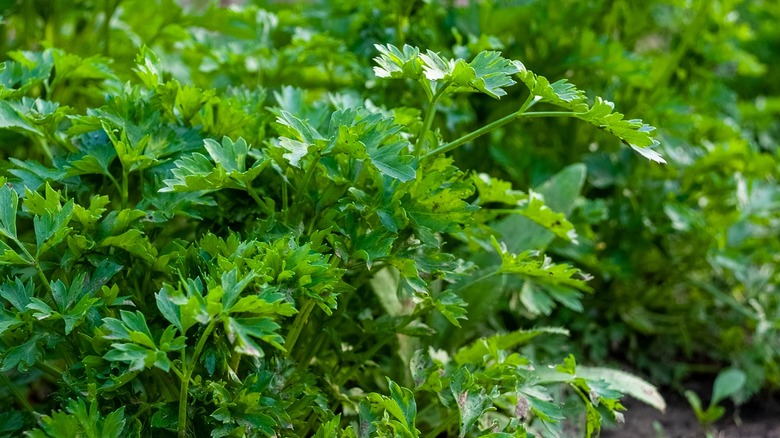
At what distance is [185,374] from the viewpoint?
973 mm

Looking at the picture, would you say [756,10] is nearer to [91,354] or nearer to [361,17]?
[361,17]

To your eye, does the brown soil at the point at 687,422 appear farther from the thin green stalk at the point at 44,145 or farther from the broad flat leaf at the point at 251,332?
the thin green stalk at the point at 44,145

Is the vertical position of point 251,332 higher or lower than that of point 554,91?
lower

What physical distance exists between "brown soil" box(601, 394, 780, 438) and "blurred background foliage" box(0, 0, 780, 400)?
0.08 metres

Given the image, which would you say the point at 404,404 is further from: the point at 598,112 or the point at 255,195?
the point at 598,112

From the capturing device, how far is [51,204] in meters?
1.10

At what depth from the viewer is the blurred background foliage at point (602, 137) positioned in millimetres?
1862

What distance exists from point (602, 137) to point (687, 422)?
75cm

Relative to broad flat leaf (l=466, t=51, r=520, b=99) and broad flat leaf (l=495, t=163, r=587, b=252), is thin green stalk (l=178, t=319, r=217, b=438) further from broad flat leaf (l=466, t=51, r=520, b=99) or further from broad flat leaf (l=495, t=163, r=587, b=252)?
broad flat leaf (l=495, t=163, r=587, b=252)

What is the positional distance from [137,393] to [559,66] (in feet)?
4.28

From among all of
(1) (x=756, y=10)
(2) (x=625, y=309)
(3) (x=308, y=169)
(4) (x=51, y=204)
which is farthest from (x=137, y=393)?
(1) (x=756, y=10)

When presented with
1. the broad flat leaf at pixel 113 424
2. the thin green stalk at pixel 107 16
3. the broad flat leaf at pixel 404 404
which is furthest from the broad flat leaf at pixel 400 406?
the thin green stalk at pixel 107 16

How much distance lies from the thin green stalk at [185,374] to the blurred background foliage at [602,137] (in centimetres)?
90

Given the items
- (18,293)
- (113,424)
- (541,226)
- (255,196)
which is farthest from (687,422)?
(18,293)
